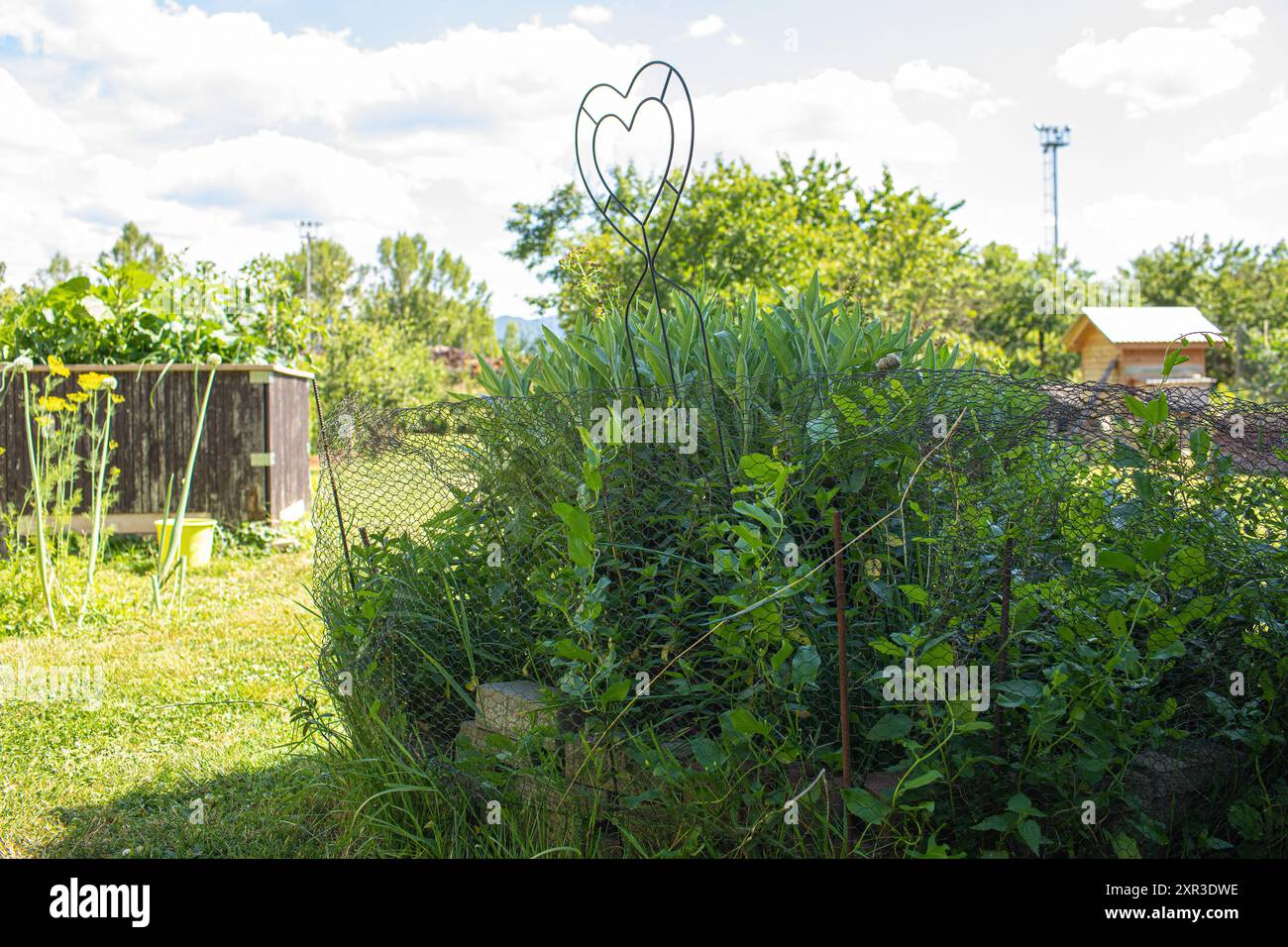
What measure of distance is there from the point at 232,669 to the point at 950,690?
3871mm

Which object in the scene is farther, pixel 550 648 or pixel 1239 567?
pixel 550 648

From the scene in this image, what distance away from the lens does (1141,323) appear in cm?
2181

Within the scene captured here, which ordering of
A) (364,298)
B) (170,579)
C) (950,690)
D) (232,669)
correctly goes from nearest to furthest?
(950,690) → (232,669) → (170,579) → (364,298)

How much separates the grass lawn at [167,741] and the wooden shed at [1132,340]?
1719 centimetres

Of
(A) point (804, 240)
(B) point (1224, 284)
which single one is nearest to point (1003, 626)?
(A) point (804, 240)

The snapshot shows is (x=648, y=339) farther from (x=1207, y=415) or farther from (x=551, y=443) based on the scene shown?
(x=1207, y=415)

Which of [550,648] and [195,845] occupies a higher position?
[550,648]

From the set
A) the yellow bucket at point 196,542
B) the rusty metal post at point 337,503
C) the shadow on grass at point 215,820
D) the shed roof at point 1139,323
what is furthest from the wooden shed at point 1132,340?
the shadow on grass at point 215,820

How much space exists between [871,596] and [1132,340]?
20390 mm

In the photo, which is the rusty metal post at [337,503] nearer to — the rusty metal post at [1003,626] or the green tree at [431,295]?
the rusty metal post at [1003,626]

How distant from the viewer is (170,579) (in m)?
6.59

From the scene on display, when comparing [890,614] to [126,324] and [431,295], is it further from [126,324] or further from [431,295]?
[431,295]

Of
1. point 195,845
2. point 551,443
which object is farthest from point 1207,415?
point 195,845

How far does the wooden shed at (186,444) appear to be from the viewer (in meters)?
7.89
